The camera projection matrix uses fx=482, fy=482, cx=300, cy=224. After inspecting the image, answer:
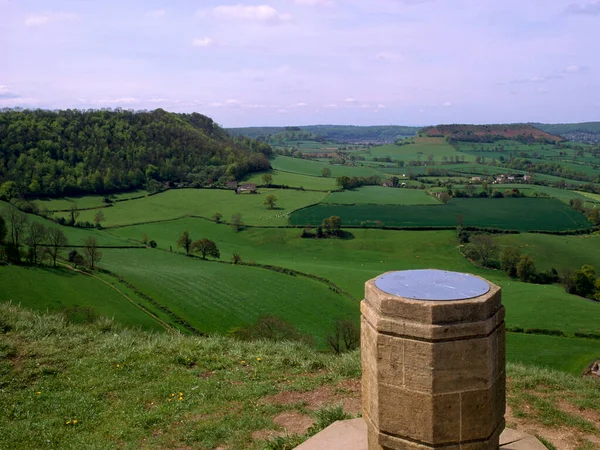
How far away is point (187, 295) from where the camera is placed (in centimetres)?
4175

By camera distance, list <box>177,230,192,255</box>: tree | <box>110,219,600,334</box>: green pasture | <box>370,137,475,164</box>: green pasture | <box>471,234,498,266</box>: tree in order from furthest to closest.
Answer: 1. <box>370,137,475,164</box>: green pasture
2. <box>177,230,192,255</box>: tree
3. <box>471,234,498,266</box>: tree
4. <box>110,219,600,334</box>: green pasture

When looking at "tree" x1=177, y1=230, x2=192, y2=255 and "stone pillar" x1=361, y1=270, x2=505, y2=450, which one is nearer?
"stone pillar" x1=361, y1=270, x2=505, y2=450

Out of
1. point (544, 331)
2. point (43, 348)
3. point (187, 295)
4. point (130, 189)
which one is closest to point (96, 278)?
point (187, 295)

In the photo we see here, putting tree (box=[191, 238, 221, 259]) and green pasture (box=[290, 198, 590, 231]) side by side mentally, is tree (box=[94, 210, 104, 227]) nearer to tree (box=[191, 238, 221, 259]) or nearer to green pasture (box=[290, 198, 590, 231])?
tree (box=[191, 238, 221, 259])

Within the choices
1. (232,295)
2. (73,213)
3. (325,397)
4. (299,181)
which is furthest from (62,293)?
(299,181)

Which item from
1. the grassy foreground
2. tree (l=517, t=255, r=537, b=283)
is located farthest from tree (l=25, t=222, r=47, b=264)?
tree (l=517, t=255, r=537, b=283)

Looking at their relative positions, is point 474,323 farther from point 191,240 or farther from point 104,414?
point 191,240

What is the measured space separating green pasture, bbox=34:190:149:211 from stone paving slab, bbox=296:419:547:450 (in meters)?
78.6

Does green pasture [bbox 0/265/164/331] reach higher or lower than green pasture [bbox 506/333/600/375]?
higher

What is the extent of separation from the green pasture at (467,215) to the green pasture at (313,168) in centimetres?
4055

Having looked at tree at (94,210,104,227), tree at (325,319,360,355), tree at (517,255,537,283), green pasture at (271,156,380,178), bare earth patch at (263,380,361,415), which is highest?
green pasture at (271,156,380,178)

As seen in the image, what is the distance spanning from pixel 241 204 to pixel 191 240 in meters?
24.4

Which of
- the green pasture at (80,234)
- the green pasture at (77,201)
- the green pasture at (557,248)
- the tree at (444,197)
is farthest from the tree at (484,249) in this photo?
the green pasture at (77,201)

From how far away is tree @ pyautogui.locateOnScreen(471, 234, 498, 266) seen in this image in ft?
197
